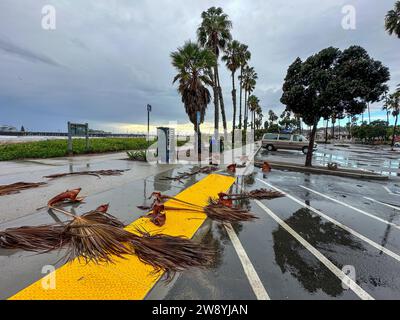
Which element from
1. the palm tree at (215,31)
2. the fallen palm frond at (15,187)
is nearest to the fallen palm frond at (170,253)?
the fallen palm frond at (15,187)

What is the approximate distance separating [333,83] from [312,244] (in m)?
9.99

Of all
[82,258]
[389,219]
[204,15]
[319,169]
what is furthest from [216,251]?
[204,15]

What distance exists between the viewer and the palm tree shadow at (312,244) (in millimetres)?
2639

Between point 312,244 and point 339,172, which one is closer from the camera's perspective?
point 312,244

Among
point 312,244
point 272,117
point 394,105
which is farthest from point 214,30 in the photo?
point 272,117

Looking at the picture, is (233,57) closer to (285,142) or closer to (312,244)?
(285,142)

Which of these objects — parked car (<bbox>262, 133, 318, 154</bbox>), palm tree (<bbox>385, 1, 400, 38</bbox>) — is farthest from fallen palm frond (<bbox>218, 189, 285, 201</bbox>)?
palm tree (<bbox>385, 1, 400, 38</bbox>)

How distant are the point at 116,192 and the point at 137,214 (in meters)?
1.81

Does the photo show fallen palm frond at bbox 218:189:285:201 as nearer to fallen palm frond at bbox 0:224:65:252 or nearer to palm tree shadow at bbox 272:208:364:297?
palm tree shadow at bbox 272:208:364:297

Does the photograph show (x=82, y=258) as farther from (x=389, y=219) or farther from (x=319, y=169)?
(x=319, y=169)

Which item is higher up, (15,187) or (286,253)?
(15,187)

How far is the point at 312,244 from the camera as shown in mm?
3668

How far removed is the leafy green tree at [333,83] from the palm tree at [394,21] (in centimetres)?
1316

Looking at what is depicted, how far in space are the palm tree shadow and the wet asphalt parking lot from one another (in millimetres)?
12
